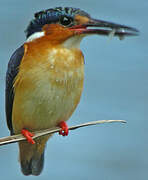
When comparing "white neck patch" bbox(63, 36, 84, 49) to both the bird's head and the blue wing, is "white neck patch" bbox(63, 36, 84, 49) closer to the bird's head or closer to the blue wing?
the bird's head

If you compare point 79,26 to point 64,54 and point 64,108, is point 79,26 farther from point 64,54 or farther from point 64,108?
point 64,108

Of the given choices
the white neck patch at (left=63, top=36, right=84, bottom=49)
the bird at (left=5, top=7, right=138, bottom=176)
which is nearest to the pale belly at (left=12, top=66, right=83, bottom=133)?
the bird at (left=5, top=7, right=138, bottom=176)

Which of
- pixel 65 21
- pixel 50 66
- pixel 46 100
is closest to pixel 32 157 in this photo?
pixel 46 100

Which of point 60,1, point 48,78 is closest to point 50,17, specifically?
point 48,78

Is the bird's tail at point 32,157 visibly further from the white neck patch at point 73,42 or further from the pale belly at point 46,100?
the white neck patch at point 73,42

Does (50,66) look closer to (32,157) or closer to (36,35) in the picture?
(36,35)

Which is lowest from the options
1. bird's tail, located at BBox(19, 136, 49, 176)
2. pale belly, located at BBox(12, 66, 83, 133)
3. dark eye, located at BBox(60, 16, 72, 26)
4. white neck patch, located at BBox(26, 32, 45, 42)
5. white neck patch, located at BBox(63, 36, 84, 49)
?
bird's tail, located at BBox(19, 136, 49, 176)
